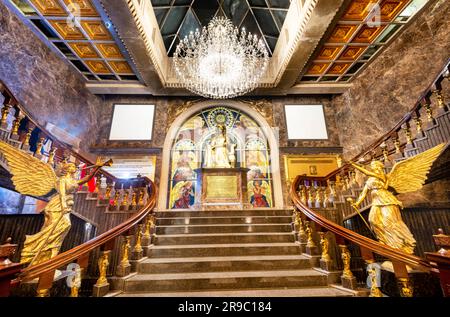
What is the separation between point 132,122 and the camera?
8.90 m

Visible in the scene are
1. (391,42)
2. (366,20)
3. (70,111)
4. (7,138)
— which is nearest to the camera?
(7,138)

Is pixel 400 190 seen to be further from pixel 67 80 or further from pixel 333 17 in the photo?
pixel 67 80

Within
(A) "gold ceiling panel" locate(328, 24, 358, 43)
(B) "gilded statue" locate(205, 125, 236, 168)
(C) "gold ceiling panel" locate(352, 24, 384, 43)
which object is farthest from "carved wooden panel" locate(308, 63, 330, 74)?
(B) "gilded statue" locate(205, 125, 236, 168)

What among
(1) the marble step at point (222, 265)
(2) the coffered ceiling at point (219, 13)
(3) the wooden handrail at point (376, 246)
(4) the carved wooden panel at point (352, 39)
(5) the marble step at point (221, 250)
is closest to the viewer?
(3) the wooden handrail at point (376, 246)

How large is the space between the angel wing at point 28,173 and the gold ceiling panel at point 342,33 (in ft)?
25.6

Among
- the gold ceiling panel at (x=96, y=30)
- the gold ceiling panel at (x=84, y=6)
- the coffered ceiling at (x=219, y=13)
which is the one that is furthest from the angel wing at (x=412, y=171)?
the gold ceiling panel at (x=96, y=30)

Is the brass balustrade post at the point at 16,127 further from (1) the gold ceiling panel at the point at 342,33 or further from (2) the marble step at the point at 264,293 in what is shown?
(1) the gold ceiling panel at the point at 342,33

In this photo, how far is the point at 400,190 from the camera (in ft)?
10.9

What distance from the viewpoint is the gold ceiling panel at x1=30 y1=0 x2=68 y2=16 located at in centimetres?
541

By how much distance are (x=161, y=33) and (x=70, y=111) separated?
4.38m

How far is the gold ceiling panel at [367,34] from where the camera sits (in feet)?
20.8

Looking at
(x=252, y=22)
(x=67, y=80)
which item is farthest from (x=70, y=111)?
(x=252, y=22)

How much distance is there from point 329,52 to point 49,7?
27.3 feet

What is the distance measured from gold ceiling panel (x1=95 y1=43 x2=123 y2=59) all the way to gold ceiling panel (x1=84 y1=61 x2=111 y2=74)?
0.51 m
